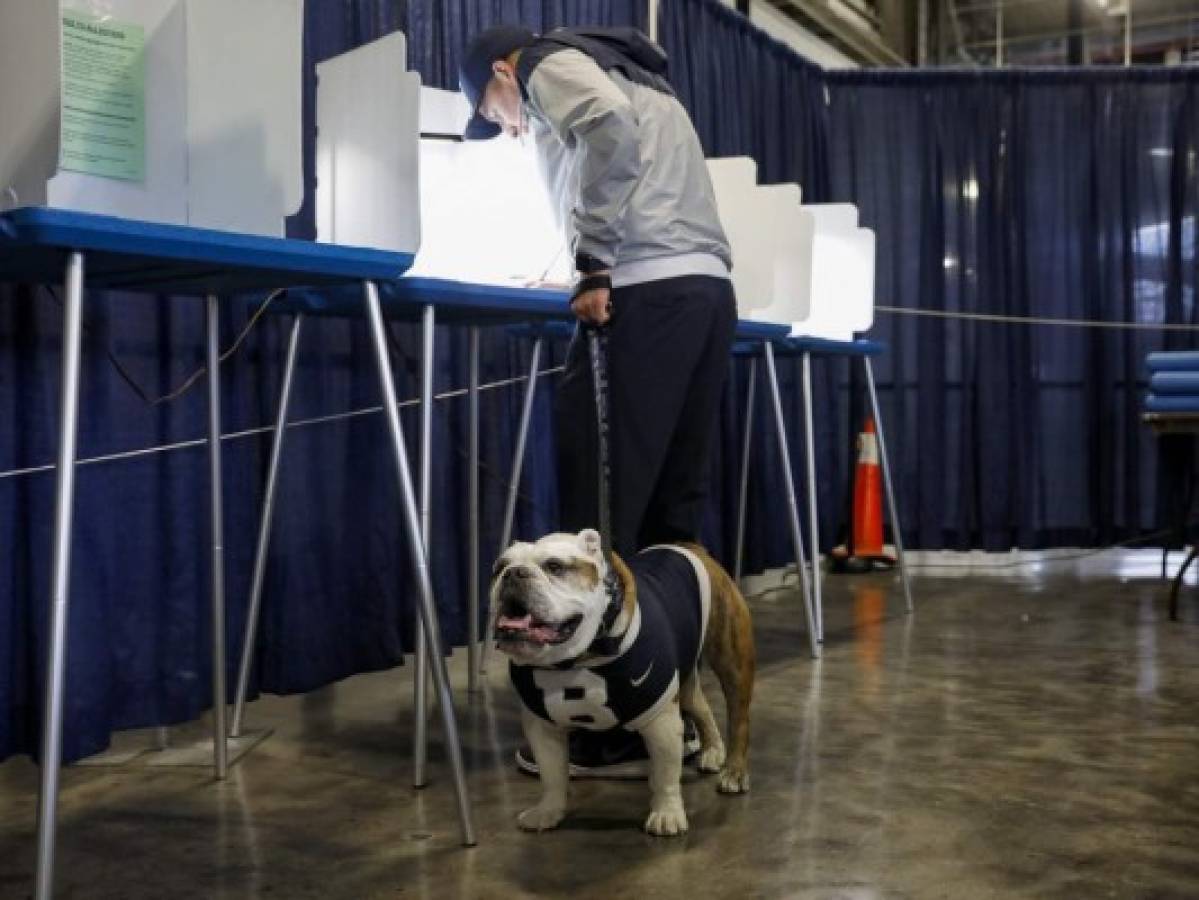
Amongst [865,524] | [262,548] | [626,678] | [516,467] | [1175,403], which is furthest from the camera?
[865,524]

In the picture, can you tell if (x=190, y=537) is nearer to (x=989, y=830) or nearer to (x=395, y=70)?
(x=395, y=70)

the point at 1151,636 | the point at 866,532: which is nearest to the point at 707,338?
the point at 1151,636

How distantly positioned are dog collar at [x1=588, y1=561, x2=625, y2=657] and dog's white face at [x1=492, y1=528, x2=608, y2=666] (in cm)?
1

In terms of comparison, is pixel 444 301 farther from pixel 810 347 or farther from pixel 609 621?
pixel 810 347

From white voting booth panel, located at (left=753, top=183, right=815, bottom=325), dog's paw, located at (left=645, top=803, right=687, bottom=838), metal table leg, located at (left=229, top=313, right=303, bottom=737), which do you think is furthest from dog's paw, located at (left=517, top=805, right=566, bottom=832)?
white voting booth panel, located at (left=753, top=183, right=815, bottom=325)

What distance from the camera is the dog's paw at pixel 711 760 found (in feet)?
Answer: 7.84

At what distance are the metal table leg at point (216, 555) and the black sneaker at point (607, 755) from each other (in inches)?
21.3

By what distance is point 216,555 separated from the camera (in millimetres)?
2375

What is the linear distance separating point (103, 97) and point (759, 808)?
148 centimetres

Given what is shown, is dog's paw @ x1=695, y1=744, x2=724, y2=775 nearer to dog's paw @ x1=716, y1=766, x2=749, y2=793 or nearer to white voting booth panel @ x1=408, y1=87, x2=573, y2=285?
dog's paw @ x1=716, y1=766, x2=749, y2=793

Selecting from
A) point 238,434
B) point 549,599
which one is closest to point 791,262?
point 238,434

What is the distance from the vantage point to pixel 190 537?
8.97 ft

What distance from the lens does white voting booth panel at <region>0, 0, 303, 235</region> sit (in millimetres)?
1775

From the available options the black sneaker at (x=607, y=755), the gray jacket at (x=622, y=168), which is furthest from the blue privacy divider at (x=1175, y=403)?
the black sneaker at (x=607, y=755)
